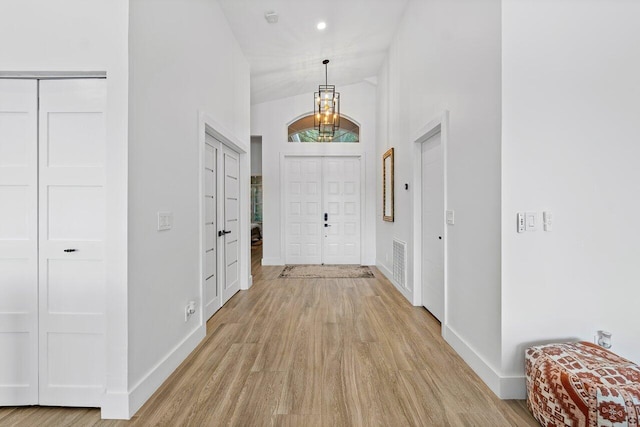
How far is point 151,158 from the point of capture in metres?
1.95

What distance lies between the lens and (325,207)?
6.19 m

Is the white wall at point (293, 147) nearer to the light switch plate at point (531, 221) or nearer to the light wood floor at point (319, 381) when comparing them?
the light wood floor at point (319, 381)

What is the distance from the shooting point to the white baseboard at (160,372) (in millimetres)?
1741

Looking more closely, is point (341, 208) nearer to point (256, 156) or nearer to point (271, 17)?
point (256, 156)

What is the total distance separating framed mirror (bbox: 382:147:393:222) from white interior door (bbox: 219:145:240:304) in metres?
2.36

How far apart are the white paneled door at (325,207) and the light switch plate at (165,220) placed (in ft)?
13.2

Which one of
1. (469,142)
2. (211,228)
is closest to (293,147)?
(211,228)

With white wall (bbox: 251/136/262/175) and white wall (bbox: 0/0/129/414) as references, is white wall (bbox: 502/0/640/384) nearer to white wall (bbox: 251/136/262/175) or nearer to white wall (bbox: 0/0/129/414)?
white wall (bbox: 0/0/129/414)

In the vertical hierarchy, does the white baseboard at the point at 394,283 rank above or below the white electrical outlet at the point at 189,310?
below

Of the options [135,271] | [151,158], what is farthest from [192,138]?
[135,271]

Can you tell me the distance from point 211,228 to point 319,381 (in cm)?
203

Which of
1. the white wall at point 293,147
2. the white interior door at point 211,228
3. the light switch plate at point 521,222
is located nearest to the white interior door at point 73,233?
the white interior door at point 211,228

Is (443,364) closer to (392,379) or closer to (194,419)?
(392,379)

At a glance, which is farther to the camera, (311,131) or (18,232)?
(311,131)
